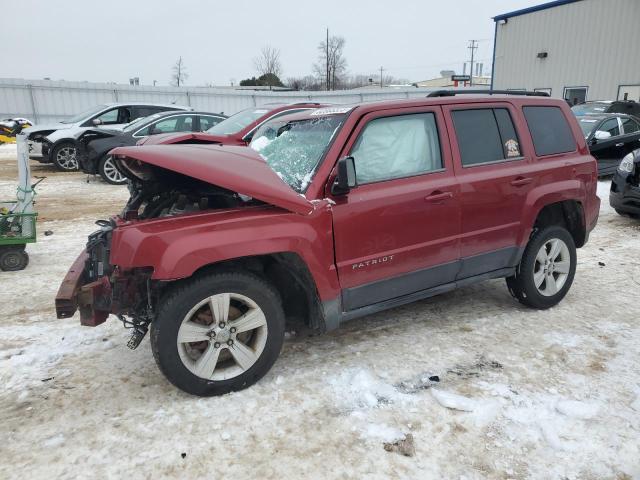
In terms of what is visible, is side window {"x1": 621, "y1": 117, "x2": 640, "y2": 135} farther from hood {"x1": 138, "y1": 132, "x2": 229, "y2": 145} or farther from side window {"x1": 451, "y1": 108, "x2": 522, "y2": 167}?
hood {"x1": 138, "y1": 132, "x2": 229, "y2": 145}

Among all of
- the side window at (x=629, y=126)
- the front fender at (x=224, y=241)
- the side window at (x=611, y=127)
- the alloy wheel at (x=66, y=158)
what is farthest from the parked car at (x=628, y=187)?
the alloy wheel at (x=66, y=158)

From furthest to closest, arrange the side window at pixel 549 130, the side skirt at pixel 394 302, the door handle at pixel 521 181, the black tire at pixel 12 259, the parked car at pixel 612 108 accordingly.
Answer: the parked car at pixel 612 108
the black tire at pixel 12 259
the side window at pixel 549 130
the door handle at pixel 521 181
the side skirt at pixel 394 302

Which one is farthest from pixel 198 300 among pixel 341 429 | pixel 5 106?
pixel 5 106

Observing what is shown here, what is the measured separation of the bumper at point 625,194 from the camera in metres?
7.30

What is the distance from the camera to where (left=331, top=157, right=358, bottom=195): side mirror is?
9.95 feet

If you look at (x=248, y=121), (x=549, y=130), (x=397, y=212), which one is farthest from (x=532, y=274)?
(x=248, y=121)

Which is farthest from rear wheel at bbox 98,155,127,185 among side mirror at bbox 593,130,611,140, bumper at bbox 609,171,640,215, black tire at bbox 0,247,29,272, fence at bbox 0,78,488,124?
fence at bbox 0,78,488,124

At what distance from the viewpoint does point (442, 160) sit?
3670 mm

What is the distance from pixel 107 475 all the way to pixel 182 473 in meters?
0.37

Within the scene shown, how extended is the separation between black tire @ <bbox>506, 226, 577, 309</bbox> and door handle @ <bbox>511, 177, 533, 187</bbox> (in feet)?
1.69

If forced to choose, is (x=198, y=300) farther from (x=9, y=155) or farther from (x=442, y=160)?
(x=9, y=155)

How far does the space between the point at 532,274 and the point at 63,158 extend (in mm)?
12514

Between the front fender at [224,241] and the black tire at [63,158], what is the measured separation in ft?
36.3

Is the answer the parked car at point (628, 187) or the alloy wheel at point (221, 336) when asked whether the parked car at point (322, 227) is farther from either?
the parked car at point (628, 187)
